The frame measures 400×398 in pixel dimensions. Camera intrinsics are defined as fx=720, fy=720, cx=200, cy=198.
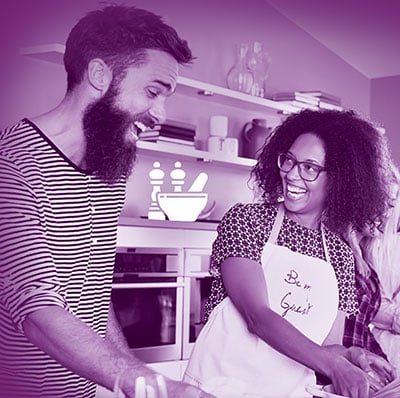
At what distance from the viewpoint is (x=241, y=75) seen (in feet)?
13.9

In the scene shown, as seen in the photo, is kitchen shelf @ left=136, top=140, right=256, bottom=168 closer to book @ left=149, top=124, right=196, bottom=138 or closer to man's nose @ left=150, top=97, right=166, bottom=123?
book @ left=149, top=124, right=196, bottom=138

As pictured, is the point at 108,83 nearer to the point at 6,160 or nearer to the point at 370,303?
the point at 6,160

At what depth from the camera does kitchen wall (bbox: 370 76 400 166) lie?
18.8 ft

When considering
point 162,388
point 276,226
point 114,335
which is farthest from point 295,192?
point 162,388

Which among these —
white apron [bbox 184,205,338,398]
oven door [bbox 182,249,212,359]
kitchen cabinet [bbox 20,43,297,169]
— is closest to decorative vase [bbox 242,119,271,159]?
kitchen cabinet [bbox 20,43,297,169]

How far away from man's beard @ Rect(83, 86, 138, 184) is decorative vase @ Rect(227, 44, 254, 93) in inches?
120

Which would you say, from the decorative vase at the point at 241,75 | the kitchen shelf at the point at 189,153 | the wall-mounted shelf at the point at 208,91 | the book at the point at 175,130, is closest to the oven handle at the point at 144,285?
the kitchen shelf at the point at 189,153

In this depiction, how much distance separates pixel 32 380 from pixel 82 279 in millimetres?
183

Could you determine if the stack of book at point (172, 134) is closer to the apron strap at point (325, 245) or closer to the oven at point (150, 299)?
the oven at point (150, 299)

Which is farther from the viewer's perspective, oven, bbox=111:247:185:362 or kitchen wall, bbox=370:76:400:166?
kitchen wall, bbox=370:76:400:166

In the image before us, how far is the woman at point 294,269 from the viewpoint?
1229 mm

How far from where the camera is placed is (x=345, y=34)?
486 centimetres

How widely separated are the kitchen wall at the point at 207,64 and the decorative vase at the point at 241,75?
0.12 m

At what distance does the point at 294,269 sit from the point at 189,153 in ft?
8.14
